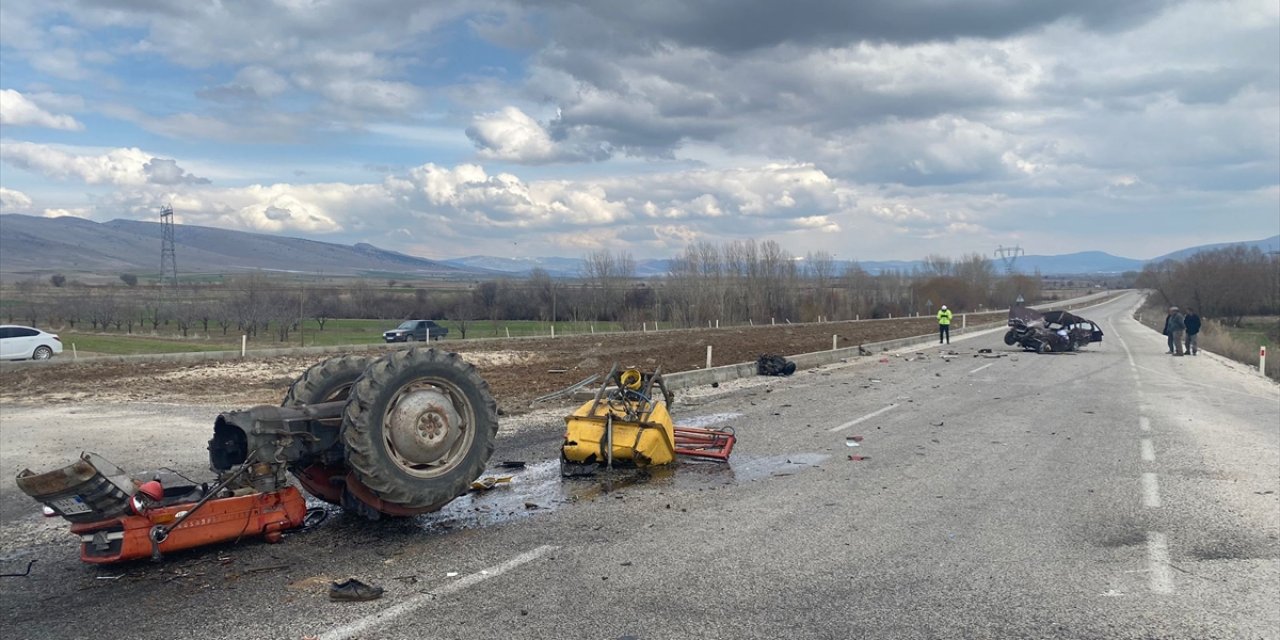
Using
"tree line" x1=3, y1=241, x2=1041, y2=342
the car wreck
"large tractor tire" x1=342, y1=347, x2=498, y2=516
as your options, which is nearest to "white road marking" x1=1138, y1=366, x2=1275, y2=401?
the car wreck

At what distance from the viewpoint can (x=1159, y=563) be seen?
243 inches

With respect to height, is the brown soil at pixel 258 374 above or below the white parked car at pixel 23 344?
below

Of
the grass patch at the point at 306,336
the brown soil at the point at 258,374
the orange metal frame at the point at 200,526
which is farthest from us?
the grass patch at the point at 306,336

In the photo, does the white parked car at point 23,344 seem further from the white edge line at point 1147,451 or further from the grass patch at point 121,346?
the white edge line at point 1147,451

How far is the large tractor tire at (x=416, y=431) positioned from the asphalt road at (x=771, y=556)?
1.25ft

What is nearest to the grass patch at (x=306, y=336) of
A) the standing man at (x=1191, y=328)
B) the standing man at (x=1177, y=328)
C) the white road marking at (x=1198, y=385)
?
the standing man at (x=1177, y=328)

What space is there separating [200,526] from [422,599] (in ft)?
6.08

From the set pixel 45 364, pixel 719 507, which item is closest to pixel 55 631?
pixel 719 507

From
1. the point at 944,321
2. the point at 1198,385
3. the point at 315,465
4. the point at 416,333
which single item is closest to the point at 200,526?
the point at 315,465

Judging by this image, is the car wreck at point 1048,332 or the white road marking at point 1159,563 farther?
the car wreck at point 1048,332

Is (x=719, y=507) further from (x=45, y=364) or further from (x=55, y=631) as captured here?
(x=45, y=364)

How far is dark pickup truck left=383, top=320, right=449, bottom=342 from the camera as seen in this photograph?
4803cm

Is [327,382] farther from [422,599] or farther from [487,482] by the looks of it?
[422,599]

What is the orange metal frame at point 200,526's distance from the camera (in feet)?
18.3
